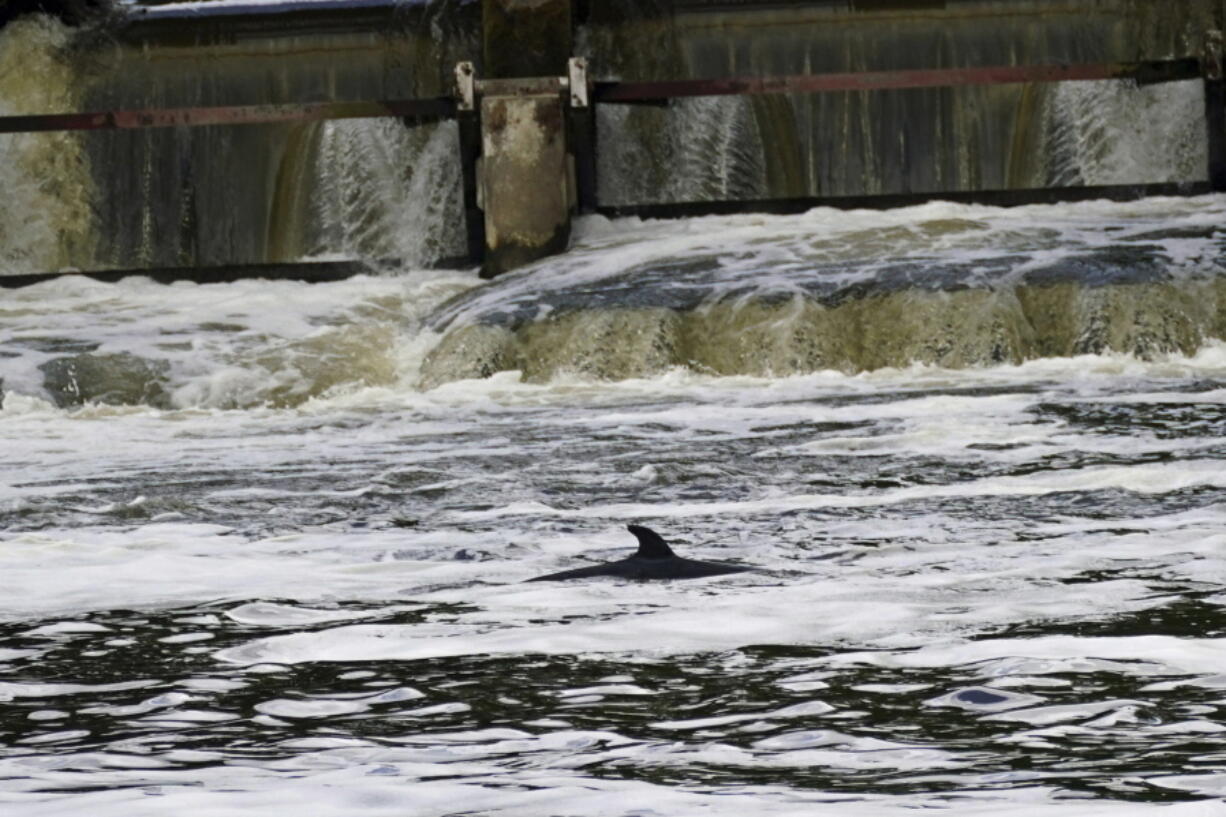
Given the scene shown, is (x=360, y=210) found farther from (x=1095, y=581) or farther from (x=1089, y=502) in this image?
(x=1095, y=581)

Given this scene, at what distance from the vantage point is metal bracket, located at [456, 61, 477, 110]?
15062mm

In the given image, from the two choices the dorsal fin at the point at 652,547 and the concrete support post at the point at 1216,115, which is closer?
the dorsal fin at the point at 652,547

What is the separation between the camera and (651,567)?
4750 millimetres

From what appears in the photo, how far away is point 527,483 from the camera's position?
727 cm

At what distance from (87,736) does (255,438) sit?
21.9 ft

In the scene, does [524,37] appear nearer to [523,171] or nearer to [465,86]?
[465,86]

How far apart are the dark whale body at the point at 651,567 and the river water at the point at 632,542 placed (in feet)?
0.26

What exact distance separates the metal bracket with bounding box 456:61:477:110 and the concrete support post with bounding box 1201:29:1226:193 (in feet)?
18.9

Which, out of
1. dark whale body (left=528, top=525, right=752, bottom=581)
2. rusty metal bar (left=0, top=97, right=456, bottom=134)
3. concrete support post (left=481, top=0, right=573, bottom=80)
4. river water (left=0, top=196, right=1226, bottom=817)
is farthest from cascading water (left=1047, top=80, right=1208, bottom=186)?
dark whale body (left=528, top=525, right=752, bottom=581)

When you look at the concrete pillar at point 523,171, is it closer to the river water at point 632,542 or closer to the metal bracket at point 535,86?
the metal bracket at point 535,86

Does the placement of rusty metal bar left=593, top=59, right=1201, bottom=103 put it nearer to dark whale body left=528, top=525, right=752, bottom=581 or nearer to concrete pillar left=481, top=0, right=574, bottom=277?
concrete pillar left=481, top=0, right=574, bottom=277

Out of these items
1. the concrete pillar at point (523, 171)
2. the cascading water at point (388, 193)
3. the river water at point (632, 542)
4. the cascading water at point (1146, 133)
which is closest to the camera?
the river water at point (632, 542)

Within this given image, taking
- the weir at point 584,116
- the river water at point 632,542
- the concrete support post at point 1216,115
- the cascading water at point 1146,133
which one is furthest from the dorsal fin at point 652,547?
the concrete support post at point 1216,115

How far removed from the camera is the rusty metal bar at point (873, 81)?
51.5ft
